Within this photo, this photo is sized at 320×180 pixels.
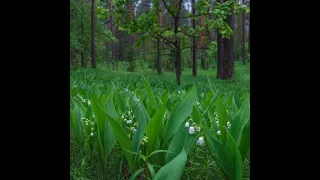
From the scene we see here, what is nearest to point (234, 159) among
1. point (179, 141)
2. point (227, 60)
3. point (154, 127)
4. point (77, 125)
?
point (179, 141)

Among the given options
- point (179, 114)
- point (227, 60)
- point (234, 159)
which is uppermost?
point (227, 60)

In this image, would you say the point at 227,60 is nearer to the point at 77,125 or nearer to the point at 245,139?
the point at 77,125

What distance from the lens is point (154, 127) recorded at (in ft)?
3.80

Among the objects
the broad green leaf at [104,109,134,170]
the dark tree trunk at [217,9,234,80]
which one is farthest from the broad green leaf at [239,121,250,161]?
the dark tree trunk at [217,9,234,80]

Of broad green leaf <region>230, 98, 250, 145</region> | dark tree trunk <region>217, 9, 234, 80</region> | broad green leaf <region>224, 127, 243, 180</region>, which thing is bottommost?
broad green leaf <region>224, 127, 243, 180</region>

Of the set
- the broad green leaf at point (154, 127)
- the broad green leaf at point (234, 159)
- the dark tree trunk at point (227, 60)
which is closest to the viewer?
the broad green leaf at point (234, 159)

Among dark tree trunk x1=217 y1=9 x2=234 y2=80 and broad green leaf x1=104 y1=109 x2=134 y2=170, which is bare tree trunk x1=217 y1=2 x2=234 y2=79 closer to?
dark tree trunk x1=217 y1=9 x2=234 y2=80

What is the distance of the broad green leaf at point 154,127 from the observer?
1135 mm

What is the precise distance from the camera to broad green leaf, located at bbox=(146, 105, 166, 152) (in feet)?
3.72

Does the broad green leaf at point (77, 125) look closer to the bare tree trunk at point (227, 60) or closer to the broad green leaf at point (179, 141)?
the broad green leaf at point (179, 141)

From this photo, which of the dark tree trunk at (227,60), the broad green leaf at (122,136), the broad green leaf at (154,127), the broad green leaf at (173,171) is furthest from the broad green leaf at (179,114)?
the dark tree trunk at (227,60)
